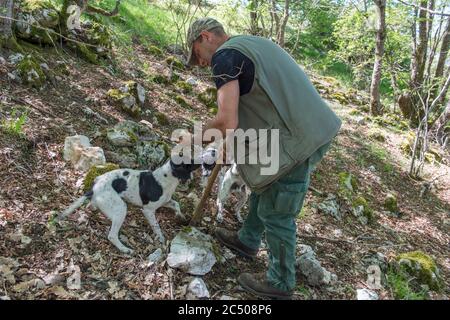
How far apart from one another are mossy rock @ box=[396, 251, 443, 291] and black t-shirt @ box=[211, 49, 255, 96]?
10.6 feet

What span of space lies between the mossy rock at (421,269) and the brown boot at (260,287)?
76.8 inches

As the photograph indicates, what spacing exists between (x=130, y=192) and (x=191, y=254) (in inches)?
33.2

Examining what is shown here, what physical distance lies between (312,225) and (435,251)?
2.16 m

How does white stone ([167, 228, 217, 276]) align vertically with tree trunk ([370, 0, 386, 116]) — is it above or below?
below

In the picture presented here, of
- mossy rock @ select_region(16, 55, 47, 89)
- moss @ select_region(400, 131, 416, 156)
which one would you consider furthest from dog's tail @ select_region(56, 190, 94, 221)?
moss @ select_region(400, 131, 416, 156)

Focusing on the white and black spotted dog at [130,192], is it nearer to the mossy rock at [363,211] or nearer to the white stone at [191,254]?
the white stone at [191,254]

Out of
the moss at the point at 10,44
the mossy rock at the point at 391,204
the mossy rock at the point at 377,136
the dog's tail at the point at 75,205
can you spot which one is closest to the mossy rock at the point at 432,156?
the mossy rock at the point at 377,136

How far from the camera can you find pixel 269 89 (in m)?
2.84

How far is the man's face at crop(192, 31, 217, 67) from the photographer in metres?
3.05

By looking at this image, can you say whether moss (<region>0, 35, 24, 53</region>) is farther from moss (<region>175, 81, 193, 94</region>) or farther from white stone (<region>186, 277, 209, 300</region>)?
white stone (<region>186, 277, 209, 300</region>)

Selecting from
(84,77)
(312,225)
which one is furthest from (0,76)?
(312,225)

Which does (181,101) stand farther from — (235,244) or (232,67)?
(232,67)

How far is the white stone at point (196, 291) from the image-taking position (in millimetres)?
3268

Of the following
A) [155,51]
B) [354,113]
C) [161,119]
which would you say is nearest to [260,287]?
[161,119]
